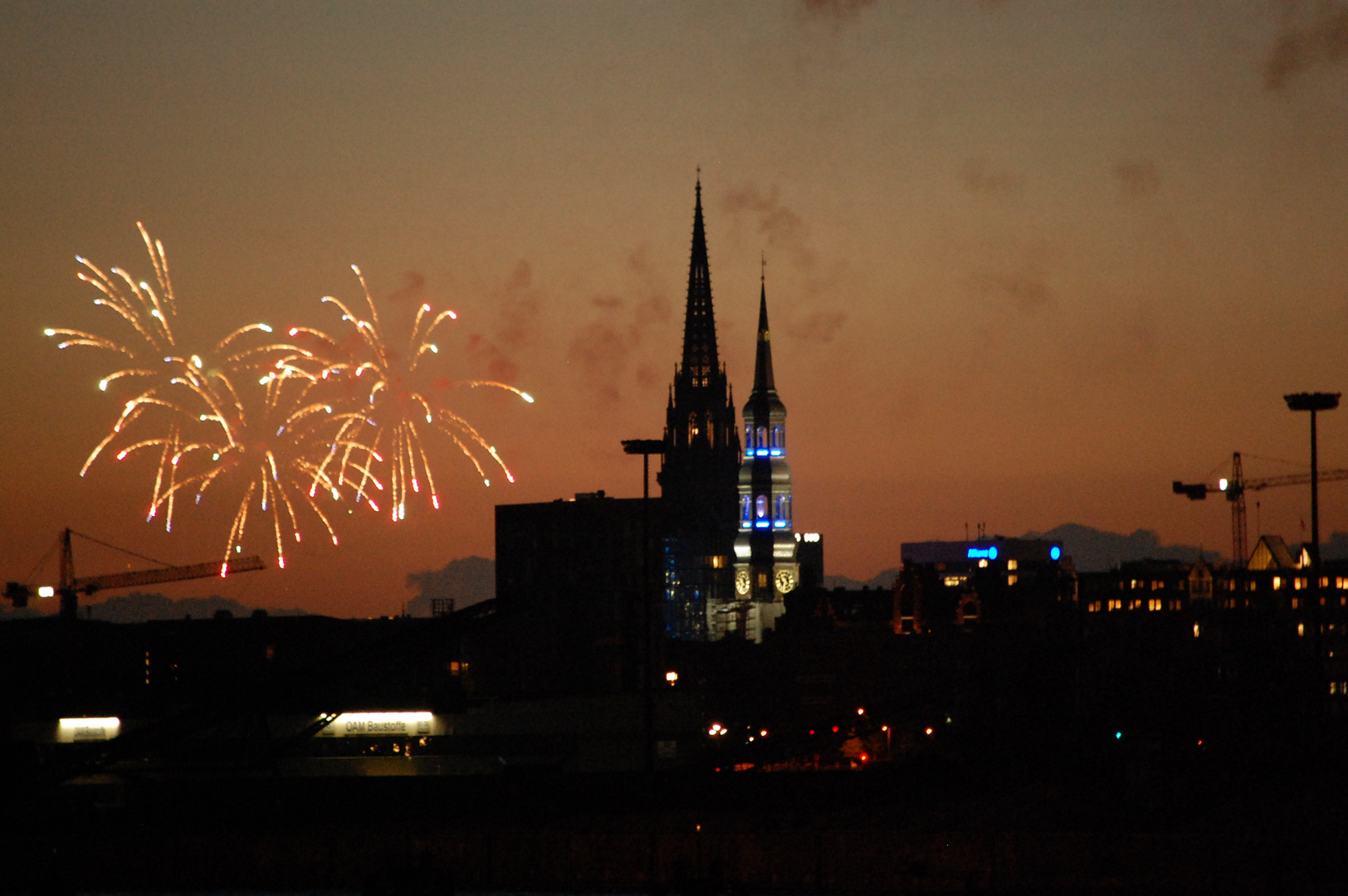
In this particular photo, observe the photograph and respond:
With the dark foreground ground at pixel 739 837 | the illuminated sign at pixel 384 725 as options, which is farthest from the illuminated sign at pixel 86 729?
the dark foreground ground at pixel 739 837

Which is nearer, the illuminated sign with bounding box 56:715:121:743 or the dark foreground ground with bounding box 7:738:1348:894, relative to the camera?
the dark foreground ground with bounding box 7:738:1348:894

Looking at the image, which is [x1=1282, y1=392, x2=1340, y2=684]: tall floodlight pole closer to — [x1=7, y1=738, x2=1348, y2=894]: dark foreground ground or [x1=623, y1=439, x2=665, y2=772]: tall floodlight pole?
[x1=7, y1=738, x2=1348, y2=894]: dark foreground ground

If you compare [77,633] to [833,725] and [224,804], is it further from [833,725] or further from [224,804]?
[224,804]

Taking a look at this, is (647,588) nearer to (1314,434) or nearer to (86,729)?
(1314,434)

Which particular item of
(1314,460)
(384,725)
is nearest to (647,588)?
(1314,460)

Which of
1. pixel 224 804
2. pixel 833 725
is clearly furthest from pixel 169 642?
pixel 224 804

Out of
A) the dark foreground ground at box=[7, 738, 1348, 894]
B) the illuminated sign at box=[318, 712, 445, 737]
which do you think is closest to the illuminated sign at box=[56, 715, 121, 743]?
the illuminated sign at box=[318, 712, 445, 737]

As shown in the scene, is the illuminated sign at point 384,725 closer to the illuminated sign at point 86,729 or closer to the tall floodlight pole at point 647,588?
the illuminated sign at point 86,729
